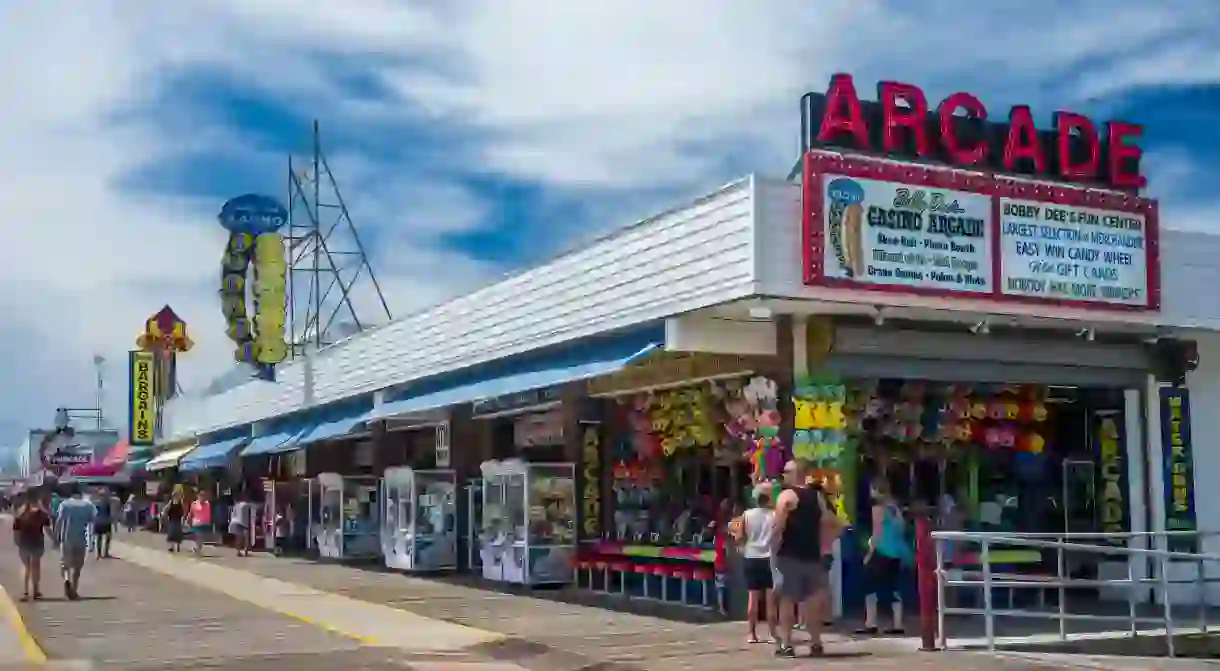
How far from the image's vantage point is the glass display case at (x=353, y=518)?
28703mm

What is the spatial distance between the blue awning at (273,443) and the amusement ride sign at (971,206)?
1619cm

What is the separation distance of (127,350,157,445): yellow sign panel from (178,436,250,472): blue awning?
46.7 ft

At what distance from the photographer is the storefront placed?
14.8m

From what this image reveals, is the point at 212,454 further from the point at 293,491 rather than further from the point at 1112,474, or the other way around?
the point at 1112,474

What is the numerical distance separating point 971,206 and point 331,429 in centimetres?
1466

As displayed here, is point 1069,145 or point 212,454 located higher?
point 1069,145

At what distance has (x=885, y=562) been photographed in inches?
544

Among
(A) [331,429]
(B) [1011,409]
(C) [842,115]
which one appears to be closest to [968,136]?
(C) [842,115]

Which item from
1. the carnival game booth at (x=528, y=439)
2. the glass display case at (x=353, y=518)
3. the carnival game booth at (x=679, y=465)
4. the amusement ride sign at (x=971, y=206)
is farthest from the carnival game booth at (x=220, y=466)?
the amusement ride sign at (x=971, y=206)

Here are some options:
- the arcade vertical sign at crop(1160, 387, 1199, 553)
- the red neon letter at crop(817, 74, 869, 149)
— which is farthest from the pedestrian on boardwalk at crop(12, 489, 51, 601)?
the arcade vertical sign at crop(1160, 387, 1199, 553)

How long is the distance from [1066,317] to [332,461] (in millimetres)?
20559

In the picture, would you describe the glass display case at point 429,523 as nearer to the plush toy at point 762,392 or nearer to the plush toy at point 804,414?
the plush toy at point 762,392

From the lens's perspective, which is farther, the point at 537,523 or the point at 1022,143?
the point at 537,523

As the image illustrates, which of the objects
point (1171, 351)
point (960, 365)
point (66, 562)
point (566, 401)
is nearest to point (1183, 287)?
point (1171, 351)
